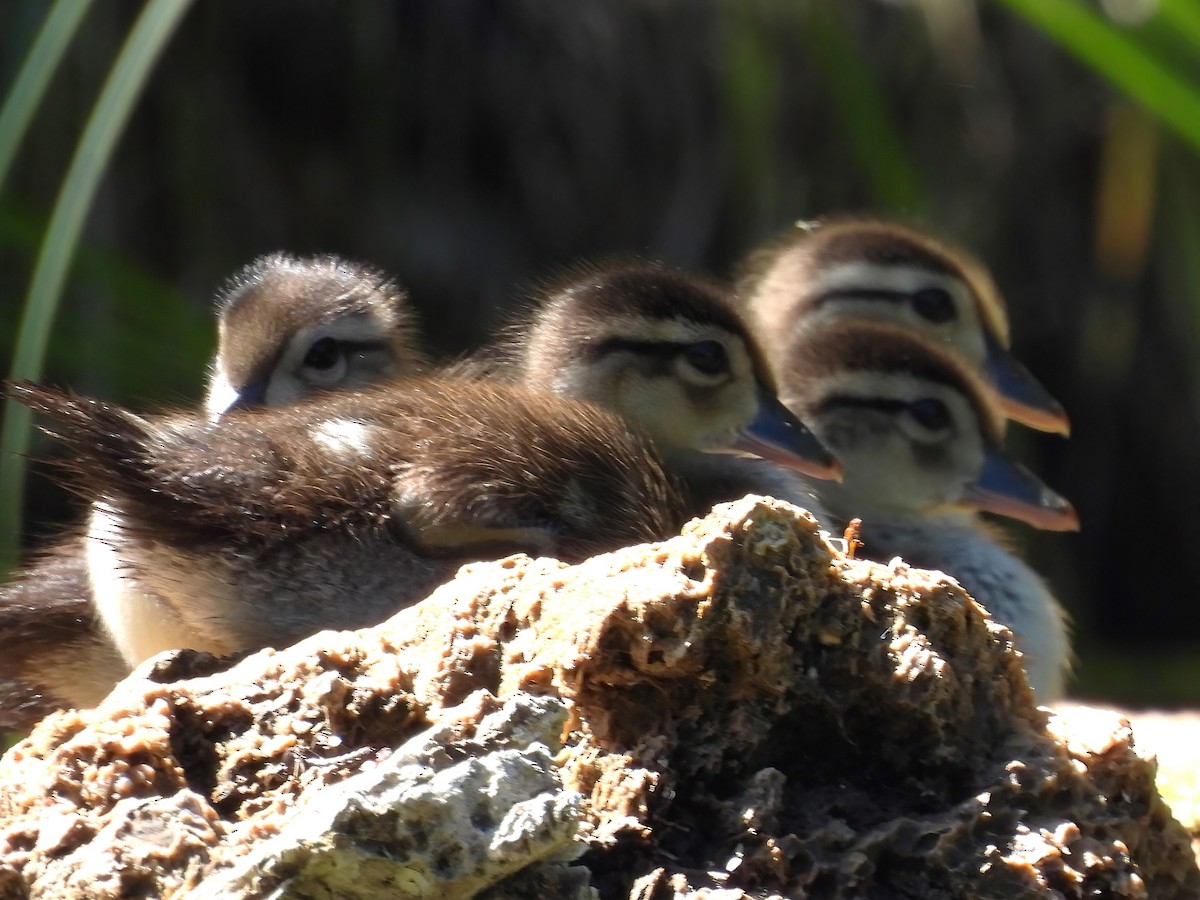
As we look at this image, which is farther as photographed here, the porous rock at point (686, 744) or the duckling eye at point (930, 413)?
the duckling eye at point (930, 413)

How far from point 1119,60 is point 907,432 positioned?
3.20 ft

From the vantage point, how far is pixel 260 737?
165 centimetres

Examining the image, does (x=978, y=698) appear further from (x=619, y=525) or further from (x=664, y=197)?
(x=664, y=197)

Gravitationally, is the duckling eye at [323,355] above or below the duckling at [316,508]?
above

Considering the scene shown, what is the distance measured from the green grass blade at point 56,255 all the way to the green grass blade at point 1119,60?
1869 mm

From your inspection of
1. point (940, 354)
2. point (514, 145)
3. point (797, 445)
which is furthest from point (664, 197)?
point (797, 445)

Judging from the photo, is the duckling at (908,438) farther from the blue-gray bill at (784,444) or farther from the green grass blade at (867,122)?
the green grass blade at (867,122)

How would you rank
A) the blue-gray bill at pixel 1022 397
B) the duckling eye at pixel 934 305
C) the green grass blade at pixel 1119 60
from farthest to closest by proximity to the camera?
the duckling eye at pixel 934 305 < the blue-gray bill at pixel 1022 397 < the green grass blade at pixel 1119 60

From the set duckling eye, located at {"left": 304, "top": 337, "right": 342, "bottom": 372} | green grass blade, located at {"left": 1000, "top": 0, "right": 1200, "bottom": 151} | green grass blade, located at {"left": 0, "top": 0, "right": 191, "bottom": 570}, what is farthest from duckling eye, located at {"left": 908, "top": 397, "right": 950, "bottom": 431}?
green grass blade, located at {"left": 0, "top": 0, "right": 191, "bottom": 570}

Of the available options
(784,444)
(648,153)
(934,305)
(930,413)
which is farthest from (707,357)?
(648,153)

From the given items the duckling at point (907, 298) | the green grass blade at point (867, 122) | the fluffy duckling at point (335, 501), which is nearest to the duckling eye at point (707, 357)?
the fluffy duckling at point (335, 501)

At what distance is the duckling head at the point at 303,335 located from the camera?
3332 millimetres

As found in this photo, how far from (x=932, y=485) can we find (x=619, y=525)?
1671 millimetres

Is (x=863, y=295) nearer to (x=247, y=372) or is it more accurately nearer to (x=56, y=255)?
(x=247, y=372)
